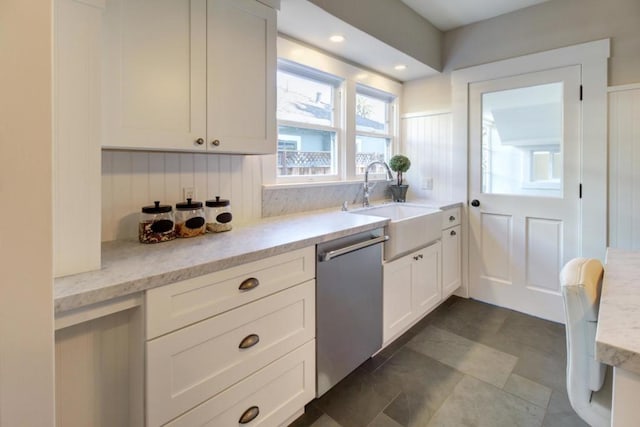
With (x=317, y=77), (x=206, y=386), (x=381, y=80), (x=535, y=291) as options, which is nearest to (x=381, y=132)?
A: (x=381, y=80)

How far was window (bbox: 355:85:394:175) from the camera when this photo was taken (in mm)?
3002

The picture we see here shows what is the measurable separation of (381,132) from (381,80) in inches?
19.0

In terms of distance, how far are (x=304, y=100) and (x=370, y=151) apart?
953mm

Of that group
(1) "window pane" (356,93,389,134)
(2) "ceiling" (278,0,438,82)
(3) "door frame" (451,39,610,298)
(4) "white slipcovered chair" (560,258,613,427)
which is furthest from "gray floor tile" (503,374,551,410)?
(2) "ceiling" (278,0,438,82)

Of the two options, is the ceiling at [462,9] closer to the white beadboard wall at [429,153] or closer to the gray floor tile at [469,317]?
the white beadboard wall at [429,153]

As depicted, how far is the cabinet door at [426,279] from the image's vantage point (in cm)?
238

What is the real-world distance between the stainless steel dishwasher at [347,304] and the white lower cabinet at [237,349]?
8 cm

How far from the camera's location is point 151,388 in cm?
104

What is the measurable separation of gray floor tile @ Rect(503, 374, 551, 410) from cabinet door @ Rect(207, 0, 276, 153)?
1.91m

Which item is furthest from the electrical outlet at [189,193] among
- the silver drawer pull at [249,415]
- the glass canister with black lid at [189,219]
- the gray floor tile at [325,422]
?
the gray floor tile at [325,422]

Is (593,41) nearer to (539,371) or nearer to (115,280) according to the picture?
(539,371)

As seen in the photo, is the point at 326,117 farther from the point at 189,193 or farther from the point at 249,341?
the point at 249,341

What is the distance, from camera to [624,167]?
231cm

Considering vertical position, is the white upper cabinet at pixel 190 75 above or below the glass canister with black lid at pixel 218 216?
above
